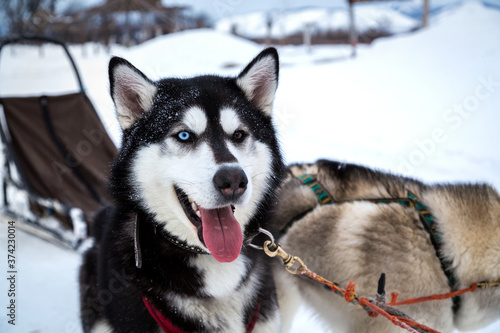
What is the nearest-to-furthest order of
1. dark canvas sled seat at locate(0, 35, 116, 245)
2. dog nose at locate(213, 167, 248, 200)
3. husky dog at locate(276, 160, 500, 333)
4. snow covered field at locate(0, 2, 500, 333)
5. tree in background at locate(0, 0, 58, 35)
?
dog nose at locate(213, 167, 248, 200), husky dog at locate(276, 160, 500, 333), snow covered field at locate(0, 2, 500, 333), dark canvas sled seat at locate(0, 35, 116, 245), tree in background at locate(0, 0, 58, 35)

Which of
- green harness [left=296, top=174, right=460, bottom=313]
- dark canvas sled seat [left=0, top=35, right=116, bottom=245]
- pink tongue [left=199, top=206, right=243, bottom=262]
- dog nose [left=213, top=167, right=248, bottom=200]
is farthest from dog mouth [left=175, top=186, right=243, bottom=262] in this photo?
dark canvas sled seat [left=0, top=35, right=116, bottom=245]

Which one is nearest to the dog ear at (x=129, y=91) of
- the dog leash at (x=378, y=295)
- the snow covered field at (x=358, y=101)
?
the dog leash at (x=378, y=295)

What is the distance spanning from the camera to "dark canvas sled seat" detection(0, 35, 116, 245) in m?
3.07

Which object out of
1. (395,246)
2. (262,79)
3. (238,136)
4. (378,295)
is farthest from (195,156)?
(395,246)

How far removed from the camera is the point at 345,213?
1.81 metres

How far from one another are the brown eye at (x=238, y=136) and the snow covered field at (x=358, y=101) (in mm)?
1306

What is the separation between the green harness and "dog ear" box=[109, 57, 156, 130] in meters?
0.97

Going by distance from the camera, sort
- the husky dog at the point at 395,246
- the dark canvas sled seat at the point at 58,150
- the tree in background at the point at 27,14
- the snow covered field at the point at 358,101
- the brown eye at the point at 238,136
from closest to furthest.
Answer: the brown eye at the point at 238,136 → the husky dog at the point at 395,246 → the snow covered field at the point at 358,101 → the dark canvas sled seat at the point at 58,150 → the tree in background at the point at 27,14

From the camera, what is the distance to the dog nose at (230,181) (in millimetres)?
1167

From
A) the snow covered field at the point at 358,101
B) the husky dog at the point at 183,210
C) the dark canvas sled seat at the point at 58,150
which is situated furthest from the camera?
the dark canvas sled seat at the point at 58,150

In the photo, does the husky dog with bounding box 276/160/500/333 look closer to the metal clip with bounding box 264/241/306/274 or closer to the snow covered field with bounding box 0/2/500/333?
the metal clip with bounding box 264/241/306/274

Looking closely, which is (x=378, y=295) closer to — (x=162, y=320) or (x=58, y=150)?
(x=162, y=320)

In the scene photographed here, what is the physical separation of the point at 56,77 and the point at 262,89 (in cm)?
1083

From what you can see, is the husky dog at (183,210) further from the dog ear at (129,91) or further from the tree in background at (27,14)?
the tree in background at (27,14)
